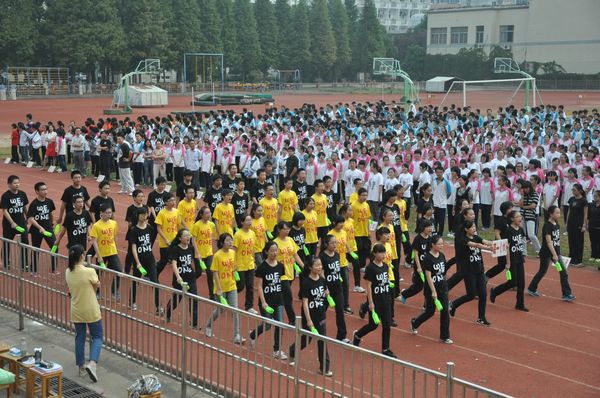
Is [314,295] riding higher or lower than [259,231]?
lower

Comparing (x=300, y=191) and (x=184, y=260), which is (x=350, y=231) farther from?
(x=300, y=191)

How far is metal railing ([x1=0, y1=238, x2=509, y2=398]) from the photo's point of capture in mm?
7070

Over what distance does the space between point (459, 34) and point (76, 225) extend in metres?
76.9

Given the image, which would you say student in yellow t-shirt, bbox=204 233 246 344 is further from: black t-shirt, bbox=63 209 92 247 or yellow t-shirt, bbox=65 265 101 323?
black t-shirt, bbox=63 209 92 247

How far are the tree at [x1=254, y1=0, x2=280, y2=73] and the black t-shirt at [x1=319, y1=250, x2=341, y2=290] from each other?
2848 inches

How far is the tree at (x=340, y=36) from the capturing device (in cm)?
8775

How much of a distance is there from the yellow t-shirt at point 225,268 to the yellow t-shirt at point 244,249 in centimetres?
61

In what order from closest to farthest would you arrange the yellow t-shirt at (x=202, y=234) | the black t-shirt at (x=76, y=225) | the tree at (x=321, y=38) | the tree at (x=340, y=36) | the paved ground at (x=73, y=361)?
A: the paved ground at (x=73, y=361), the yellow t-shirt at (x=202, y=234), the black t-shirt at (x=76, y=225), the tree at (x=321, y=38), the tree at (x=340, y=36)

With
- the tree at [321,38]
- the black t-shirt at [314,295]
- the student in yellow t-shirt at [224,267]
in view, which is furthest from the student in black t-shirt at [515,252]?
the tree at [321,38]

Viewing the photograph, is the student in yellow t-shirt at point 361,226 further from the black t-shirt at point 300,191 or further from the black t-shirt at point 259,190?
the black t-shirt at point 300,191

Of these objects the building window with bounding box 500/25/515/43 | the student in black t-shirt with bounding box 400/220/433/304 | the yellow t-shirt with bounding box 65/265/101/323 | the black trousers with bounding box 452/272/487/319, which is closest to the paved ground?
the yellow t-shirt with bounding box 65/265/101/323

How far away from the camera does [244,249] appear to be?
428 inches

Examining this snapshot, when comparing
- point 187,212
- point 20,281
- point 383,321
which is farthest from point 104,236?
point 383,321

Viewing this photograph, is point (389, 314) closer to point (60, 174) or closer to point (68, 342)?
point (68, 342)
